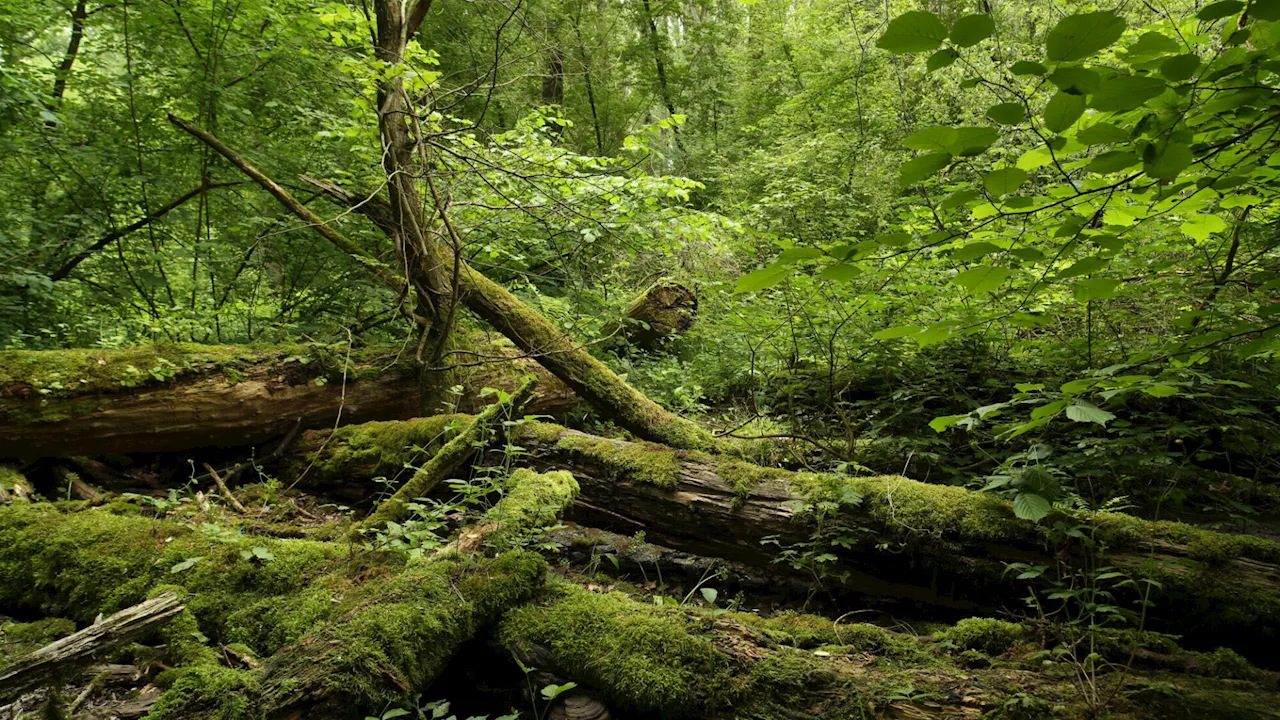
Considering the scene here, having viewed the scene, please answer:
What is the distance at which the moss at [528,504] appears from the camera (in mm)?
3178

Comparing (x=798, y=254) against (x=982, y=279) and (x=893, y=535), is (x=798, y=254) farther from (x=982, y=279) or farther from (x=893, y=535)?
(x=893, y=535)

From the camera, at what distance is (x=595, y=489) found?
435 centimetres

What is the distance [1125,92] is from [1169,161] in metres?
0.18

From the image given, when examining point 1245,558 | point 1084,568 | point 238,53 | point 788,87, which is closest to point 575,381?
point 1084,568

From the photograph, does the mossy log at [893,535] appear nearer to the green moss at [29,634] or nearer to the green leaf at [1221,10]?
the green moss at [29,634]

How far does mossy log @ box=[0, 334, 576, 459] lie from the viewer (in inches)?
165

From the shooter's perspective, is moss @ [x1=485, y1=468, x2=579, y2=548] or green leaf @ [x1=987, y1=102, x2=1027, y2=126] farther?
moss @ [x1=485, y1=468, x2=579, y2=548]

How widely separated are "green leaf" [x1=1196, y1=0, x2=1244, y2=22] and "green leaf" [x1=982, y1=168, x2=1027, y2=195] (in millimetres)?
368

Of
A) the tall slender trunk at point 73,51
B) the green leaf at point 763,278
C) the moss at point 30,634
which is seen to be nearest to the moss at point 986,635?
the green leaf at point 763,278

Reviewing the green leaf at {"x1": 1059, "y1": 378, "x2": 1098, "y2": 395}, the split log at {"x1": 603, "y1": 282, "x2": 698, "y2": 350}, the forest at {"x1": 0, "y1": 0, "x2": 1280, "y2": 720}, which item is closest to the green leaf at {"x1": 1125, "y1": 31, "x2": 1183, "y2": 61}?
the forest at {"x1": 0, "y1": 0, "x2": 1280, "y2": 720}

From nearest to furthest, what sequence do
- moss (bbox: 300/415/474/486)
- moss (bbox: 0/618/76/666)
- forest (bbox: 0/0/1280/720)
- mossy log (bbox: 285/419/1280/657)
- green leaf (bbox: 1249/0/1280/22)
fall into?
1. green leaf (bbox: 1249/0/1280/22)
2. forest (bbox: 0/0/1280/720)
3. moss (bbox: 0/618/76/666)
4. mossy log (bbox: 285/419/1280/657)
5. moss (bbox: 300/415/474/486)

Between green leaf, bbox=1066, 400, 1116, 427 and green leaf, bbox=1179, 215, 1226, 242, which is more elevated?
green leaf, bbox=1179, 215, 1226, 242

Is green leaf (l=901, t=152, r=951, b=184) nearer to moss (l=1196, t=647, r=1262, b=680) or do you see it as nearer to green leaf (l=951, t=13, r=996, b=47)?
green leaf (l=951, t=13, r=996, b=47)

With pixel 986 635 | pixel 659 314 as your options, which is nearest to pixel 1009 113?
pixel 986 635
